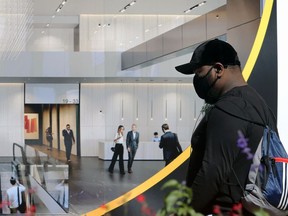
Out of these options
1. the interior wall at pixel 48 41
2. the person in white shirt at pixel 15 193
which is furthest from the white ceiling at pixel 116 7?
the person in white shirt at pixel 15 193

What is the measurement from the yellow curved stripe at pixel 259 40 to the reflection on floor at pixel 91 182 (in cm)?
425

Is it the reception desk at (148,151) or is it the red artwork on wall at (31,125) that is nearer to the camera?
the reception desk at (148,151)

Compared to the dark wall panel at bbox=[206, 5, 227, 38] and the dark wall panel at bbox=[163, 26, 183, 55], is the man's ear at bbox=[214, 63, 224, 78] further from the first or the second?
the dark wall panel at bbox=[163, 26, 183, 55]

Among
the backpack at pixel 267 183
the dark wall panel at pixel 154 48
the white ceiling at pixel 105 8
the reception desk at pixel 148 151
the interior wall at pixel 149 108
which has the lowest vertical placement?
the reception desk at pixel 148 151

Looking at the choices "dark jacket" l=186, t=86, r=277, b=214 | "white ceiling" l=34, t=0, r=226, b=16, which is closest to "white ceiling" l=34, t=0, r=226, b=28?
"white ceiling" l=34, t=0, r=226, b=16

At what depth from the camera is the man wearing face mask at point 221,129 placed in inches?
104

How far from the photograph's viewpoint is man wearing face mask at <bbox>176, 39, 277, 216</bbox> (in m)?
2.65

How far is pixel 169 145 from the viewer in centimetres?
943

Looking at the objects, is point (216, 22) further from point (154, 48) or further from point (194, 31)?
point (154, 48)

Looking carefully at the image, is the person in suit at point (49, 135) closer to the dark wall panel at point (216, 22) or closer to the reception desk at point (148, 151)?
the reception desk at point (148, 151)

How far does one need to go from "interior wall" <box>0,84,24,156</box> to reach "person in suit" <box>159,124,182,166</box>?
2422 mm

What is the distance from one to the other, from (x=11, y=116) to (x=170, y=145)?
2864 millimetres

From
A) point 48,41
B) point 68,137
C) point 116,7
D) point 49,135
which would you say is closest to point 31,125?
point 49,135

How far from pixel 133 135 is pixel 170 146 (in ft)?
2.16
